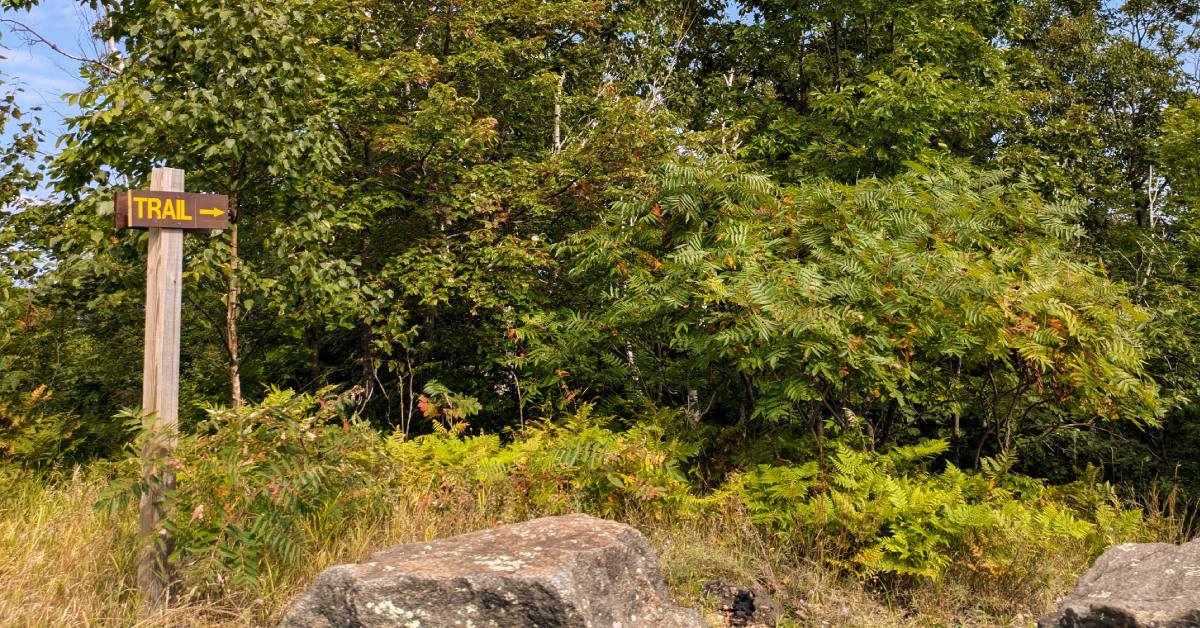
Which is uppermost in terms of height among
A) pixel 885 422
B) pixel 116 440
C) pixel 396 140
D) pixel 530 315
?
pixel 396 140

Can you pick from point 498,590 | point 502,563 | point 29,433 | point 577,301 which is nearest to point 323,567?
point 502,563

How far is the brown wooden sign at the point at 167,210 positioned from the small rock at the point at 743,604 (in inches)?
150

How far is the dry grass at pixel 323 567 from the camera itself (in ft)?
14.2

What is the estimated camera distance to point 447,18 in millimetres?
9727

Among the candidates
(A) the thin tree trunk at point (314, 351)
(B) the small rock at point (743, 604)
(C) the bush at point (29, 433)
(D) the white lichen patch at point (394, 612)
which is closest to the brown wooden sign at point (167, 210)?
(D) the white lichen patch at point (394, 612)

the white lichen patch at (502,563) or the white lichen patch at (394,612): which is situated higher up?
the white lichen patch at (502,563)

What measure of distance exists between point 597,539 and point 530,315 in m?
5.18

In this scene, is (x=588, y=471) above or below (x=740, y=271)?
Answer: below

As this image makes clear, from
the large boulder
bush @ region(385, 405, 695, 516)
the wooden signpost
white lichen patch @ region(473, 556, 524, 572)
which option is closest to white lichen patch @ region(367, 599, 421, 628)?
the large boulder

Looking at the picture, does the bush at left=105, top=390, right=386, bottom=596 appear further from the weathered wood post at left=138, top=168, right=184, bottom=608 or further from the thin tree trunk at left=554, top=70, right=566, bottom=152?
the thin tree trunk at left=554, top=70, right=566, bottom=152

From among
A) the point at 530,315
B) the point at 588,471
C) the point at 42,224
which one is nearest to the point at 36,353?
the point at 42,224

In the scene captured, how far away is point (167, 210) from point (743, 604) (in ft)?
13.9

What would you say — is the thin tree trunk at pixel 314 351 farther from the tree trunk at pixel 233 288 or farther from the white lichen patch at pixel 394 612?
the white lichen patch at pixel 394 612

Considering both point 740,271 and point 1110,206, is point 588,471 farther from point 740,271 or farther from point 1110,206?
point 1110,206
